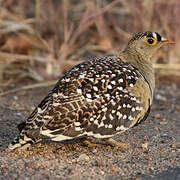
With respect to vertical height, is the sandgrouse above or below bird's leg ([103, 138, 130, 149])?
above

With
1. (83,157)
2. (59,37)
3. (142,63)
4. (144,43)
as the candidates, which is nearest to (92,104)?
(83,157)

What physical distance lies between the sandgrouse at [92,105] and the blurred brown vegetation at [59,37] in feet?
11.5

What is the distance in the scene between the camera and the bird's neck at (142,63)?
5.21 m

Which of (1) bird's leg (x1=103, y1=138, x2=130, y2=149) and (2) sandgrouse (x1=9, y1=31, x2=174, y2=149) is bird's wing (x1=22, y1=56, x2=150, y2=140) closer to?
(2) sandgrouse (x1=9, y1=31, x2=174, y2=149)

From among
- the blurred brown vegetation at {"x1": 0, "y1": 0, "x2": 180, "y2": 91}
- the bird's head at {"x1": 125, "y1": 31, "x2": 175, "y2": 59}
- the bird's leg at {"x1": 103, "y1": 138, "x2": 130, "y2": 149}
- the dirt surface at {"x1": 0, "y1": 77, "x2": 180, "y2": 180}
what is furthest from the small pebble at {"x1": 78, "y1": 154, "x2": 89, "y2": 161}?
the blurred brown vegetation at {"x1": 0, "y1": 0, "x2": 180, "y2": 91}

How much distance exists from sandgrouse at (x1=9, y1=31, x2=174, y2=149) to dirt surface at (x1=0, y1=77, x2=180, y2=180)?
0.22m

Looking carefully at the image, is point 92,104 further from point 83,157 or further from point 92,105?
point 83,157

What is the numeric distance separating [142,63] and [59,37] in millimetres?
4261

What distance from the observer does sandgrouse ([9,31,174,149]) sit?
418cm

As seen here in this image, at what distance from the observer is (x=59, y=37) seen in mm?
9312

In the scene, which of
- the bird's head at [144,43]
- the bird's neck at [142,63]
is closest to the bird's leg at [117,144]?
the bird's neck at [142,63]

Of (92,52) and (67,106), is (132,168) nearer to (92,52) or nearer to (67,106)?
(67,106)

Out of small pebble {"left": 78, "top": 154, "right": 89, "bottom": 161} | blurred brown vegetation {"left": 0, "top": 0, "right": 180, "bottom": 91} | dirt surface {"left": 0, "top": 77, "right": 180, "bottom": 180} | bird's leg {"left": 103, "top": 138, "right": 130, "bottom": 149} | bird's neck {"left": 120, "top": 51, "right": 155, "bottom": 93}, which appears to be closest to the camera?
dirt surface {"left": 0, "top": 77, "right": 180, "bottom": 180}

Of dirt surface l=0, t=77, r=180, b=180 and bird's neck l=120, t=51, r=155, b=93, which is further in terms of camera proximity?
bird's neck l=120, t=51, r=155, b=93
